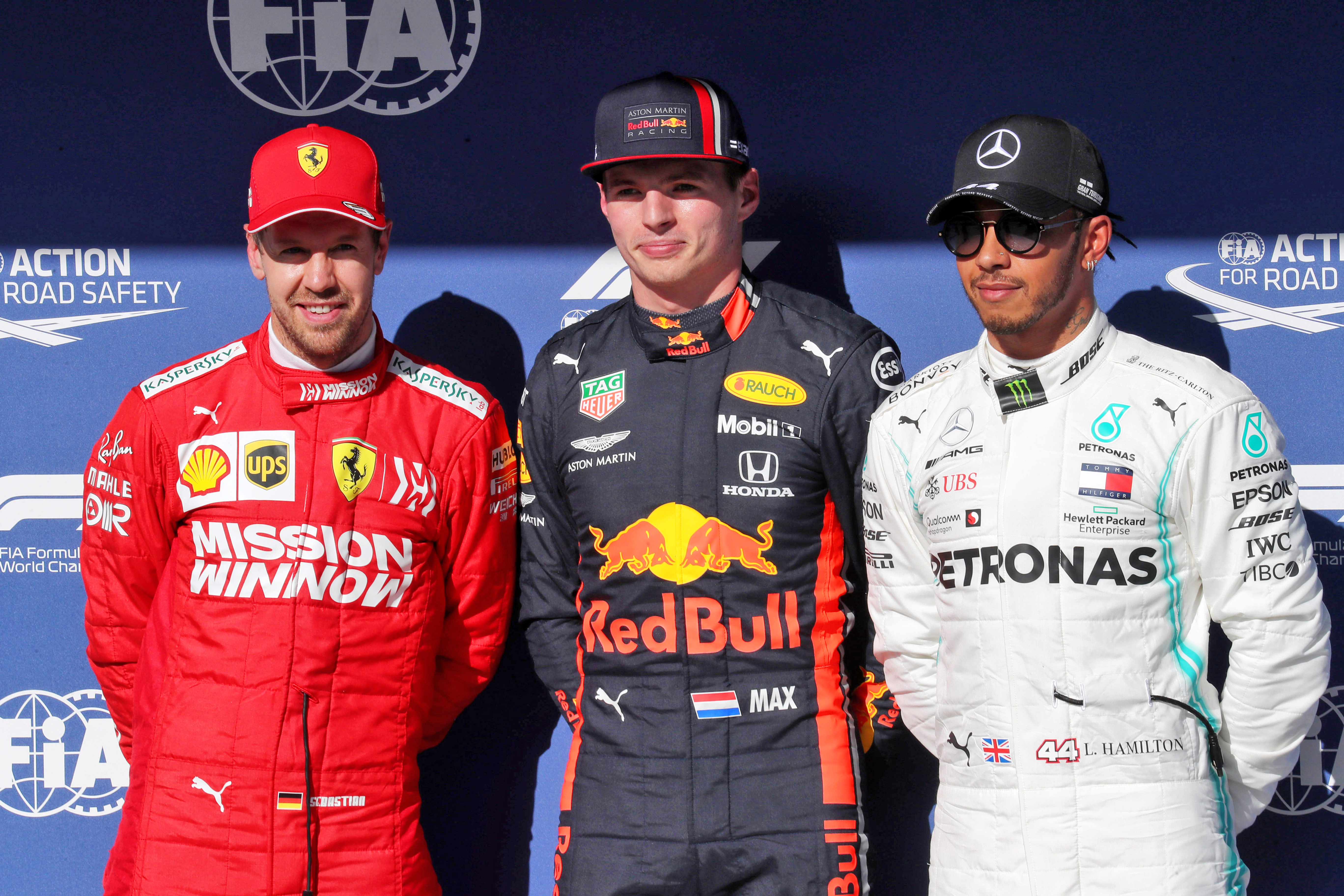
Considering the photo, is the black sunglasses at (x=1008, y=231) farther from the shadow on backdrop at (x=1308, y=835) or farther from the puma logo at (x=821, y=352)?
the shadow on backdrop at (x=1308, y=835)

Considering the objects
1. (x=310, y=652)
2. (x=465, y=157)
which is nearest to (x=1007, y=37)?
(x=465, y=157)

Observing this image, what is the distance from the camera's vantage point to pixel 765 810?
6.77ft

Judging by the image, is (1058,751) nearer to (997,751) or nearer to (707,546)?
(997,751)

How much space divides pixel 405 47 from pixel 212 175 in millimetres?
550

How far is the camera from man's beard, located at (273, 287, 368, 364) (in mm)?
2188

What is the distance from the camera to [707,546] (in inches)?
83.9

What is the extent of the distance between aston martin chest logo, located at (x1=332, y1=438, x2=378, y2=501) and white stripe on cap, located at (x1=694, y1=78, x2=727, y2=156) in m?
0.88

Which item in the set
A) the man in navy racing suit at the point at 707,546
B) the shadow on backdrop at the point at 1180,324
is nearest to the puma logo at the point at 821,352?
the man in navy racing suit at the point at 707,546

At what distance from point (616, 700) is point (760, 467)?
0.51m

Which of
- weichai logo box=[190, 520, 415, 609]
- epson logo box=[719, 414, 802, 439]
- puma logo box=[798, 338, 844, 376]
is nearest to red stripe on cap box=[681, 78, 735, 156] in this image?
puma logo box=[798, 338, 844, 376]

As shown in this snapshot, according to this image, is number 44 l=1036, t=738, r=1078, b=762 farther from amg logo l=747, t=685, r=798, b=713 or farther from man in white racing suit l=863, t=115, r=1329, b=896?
amg logo l=747, t=685, r=798, b=713

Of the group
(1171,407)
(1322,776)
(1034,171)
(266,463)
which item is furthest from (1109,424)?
(266,463)

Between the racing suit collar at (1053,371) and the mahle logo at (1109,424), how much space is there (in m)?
0.06

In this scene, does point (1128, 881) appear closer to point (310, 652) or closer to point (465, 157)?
point (310, 652)
